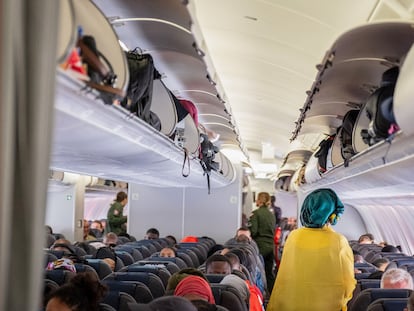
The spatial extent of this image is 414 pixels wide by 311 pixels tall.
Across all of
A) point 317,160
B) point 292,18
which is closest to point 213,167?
point 317,160

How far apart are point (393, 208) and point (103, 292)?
904 centimetres

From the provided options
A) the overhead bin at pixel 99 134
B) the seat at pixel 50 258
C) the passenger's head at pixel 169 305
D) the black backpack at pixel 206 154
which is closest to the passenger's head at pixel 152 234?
the black backpack at pixel 206 154

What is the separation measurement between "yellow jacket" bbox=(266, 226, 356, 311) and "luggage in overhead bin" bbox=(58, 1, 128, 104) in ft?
8.69

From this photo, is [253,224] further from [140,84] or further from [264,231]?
[140,84]

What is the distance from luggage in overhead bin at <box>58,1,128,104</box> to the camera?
1.98 metres

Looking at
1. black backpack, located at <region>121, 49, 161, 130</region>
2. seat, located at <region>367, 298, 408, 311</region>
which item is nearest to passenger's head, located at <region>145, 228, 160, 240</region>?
seat, located at <region>367, 298, 408, 311</region>

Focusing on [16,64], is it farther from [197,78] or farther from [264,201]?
[264,201]

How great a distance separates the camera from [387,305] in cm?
406

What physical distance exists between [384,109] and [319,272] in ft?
5.78

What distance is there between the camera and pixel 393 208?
11750 mm

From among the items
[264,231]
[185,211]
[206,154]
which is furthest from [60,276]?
[264,231]

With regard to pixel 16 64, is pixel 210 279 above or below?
below

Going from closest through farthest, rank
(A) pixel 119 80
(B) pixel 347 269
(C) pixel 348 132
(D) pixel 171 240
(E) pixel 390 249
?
(A) pixel 119 80 → (B) pixel 347 269 → (C) pixel 348 132 → (E) pixel 390 249 → (D) pixel 171 240

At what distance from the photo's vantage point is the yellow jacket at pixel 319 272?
189 inches
